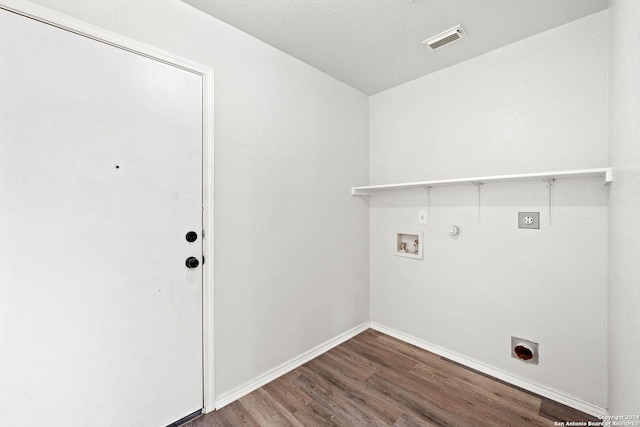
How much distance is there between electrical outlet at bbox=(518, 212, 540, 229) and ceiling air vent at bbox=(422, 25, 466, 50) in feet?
4.38

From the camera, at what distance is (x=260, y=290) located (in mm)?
1954

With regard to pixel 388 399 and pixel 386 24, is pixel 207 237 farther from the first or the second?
pixel 386 24

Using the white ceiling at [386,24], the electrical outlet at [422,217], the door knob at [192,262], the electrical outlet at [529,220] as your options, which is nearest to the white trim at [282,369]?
the door knob at [192,262]

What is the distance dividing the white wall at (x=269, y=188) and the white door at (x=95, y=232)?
6.7 inches

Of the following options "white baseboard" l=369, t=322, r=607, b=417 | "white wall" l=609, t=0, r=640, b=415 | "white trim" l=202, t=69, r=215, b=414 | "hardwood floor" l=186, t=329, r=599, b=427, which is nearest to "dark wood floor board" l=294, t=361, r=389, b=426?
"hardwood floor" l=186, t=329, r=599, b=427

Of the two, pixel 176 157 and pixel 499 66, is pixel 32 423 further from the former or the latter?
pixel 499 66

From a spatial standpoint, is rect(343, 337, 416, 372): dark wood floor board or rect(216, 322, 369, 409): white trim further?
rect(343, 337, 416, 372): dark wood floor board

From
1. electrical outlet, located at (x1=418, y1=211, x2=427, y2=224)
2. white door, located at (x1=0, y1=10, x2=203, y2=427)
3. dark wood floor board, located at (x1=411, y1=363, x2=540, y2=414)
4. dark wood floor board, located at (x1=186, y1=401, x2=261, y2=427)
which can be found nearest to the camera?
white door, located at (x1=0, y1=10, x2=203, y2=427)

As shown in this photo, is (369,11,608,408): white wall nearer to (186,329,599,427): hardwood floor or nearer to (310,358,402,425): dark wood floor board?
(186,329,599,427): hardwood floor

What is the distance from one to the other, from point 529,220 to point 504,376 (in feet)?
3.85

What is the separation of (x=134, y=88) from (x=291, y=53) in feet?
3.92

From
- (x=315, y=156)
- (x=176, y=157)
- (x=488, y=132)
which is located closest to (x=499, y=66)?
(x=488, y=132)

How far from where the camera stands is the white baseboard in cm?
167

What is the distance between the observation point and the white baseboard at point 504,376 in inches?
65.9
